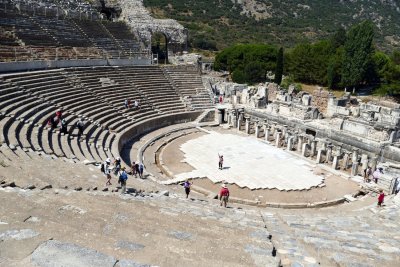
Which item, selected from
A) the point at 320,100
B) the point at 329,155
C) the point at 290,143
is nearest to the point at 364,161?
the point at 329,155

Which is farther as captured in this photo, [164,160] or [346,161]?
[164,160]

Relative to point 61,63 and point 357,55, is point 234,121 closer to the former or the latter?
point 61,63

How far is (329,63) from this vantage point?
41344 mm

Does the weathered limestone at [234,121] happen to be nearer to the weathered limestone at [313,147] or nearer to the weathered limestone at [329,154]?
the weathered limestone at [313,147]

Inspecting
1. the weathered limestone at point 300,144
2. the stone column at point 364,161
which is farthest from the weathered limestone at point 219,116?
the stone column at point 364,161

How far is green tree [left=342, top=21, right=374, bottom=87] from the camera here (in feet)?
130

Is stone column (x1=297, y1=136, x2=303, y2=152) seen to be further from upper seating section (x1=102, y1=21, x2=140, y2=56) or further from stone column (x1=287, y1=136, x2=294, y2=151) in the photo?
upper seating section (x1=102, y1=21, x2=140, y2=56)

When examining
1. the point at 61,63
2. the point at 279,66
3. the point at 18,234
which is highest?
the point at 279,66

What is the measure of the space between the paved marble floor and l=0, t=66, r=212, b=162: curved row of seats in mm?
5004

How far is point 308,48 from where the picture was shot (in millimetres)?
45719

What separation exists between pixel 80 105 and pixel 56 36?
1262cm

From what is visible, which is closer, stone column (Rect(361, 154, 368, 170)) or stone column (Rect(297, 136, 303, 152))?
stone column (Rect(361, 154, 368, 170))

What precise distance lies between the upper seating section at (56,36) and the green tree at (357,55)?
23613 mm

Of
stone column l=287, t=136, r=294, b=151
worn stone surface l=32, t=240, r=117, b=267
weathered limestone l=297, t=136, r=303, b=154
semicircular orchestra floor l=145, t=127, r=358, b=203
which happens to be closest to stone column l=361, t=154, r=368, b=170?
semicircular orchestra floor l=145, t=127, r=358, b=203
